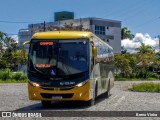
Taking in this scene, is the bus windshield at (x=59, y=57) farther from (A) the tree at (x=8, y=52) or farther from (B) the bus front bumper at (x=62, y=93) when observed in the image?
(A) the tree at (x=8, y=52)

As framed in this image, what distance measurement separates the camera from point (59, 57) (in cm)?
1895

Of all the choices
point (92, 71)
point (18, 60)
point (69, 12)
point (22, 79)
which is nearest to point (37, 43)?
point (92, 71)

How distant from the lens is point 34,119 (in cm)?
1404

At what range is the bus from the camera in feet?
61.2

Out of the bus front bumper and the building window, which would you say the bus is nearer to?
the bus front bumper

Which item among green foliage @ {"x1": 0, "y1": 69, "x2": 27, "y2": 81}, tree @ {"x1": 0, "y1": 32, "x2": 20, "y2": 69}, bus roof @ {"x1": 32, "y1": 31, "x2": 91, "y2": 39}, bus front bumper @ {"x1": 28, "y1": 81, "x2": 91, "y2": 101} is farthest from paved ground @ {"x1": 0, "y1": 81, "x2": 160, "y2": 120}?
tree @ {"x1": 0, "y1": 32, "x2": 20, "y2": 69}

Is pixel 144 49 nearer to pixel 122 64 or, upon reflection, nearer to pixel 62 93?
pixel 122 64

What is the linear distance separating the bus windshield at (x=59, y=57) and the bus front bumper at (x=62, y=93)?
2.28ft

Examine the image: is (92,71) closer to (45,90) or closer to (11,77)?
(45,90)

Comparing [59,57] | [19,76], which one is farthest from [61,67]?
[19,76]

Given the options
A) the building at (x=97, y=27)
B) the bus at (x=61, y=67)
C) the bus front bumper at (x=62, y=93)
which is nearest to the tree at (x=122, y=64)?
the building at (x=97, y=27)

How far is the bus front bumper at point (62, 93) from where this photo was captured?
1858 centimetres

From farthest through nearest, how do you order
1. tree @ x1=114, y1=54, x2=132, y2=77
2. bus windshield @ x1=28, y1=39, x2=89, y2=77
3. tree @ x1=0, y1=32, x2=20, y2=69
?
tree @ x1=0, y1=32, x2=20, y2=69 < tree @ x1=114, y1=54, x2=132, y2=77 < bus windshield @ x1=28, y1=39, x2=89, y2=77

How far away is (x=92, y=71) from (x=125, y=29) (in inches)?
4240
